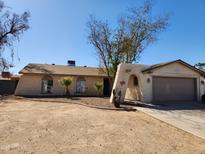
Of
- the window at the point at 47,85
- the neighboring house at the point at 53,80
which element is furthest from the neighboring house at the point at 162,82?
the window at the point at 47,85

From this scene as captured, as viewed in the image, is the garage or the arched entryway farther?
the arched entryway

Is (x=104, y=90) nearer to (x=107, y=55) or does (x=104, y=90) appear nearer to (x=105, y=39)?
(x=107, y=55)

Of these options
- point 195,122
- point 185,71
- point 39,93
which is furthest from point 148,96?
point 39,93

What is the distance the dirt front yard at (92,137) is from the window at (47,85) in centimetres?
1377

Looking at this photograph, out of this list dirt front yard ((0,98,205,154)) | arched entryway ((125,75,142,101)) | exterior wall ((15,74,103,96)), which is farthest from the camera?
exterior wall ((15,74,103,96))

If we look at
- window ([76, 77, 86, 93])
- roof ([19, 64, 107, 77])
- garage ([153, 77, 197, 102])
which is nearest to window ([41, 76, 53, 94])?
roof ([19, 64, 107, 77])

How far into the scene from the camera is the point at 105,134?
22.8ft

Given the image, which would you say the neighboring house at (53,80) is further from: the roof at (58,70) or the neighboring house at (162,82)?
the neighboring house at (162,82)

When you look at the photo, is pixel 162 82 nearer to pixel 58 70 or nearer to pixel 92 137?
pixel 92 137

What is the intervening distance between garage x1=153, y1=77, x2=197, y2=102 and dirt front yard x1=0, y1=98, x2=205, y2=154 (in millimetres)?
7661

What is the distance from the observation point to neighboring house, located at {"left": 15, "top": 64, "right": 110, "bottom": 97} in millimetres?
21994

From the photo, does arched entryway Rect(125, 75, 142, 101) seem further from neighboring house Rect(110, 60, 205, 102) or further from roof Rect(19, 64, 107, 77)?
roof Rect(19, 64, 107, 77)

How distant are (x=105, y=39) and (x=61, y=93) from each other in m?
8.39

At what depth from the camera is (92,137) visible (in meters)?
6.58
